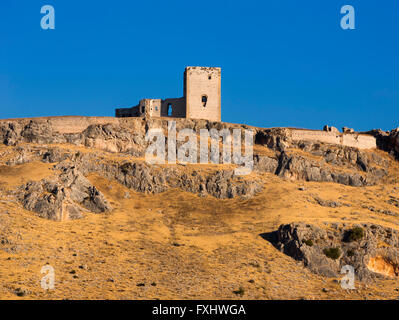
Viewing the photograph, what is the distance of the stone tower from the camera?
80.2 m

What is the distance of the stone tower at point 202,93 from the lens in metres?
80.2

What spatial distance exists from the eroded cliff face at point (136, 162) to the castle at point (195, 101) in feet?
11.6

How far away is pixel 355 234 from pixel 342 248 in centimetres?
200

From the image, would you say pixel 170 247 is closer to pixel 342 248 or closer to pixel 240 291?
pixel 240 291

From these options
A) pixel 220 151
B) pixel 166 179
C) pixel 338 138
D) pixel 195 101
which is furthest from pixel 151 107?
pixel 338 138

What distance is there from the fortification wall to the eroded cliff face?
A: 1.62 metres

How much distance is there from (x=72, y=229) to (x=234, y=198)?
20984mm

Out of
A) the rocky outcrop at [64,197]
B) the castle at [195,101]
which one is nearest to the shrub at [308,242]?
the rocky outcrop at [64,197]

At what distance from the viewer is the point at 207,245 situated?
5244 centimetres

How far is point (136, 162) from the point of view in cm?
6644
